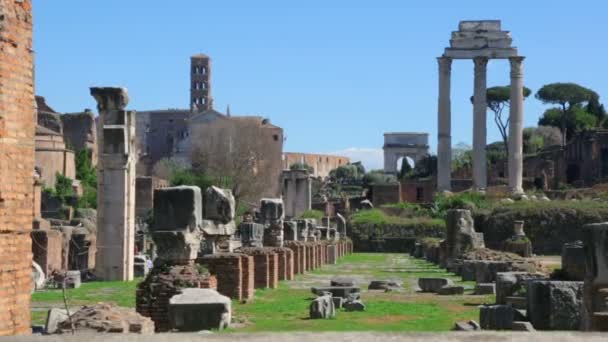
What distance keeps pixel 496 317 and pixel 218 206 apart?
4.17m

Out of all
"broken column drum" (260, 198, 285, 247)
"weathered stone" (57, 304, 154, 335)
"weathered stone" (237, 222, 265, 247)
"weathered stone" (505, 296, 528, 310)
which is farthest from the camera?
"broken column drum" (260, 198, 285, 247)

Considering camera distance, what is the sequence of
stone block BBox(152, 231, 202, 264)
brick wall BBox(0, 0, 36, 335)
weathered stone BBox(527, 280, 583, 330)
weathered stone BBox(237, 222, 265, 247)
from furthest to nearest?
weathered stone BBox(237, 222, 265, 247) < stone block BBox(152, 231, 202, 264) < weathered stone BBox(527, 280, 583, 330) < brick wall BBox(0, 0, 36, 335)

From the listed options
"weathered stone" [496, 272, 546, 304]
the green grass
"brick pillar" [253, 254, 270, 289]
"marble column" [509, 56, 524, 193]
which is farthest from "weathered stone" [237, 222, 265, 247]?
"marble column" [509, 56, 524, 193]

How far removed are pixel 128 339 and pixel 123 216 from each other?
15.3 m

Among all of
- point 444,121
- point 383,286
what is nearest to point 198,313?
point 383,286

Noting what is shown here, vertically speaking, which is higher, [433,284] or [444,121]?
[444,121]

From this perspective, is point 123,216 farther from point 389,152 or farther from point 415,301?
point 389,152

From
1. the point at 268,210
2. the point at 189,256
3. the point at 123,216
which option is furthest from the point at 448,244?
the point at 189,256

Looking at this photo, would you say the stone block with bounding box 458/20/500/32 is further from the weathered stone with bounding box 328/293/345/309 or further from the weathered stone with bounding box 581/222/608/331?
the weathered stone with bounding box 581/222/608/331

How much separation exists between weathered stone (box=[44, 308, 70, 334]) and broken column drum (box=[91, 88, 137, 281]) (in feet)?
34.1

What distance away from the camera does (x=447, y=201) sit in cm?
5016

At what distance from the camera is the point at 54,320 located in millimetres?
8656

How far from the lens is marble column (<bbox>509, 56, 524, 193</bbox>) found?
56062 millimetres

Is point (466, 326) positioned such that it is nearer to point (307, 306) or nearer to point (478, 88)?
point (307, 306)
